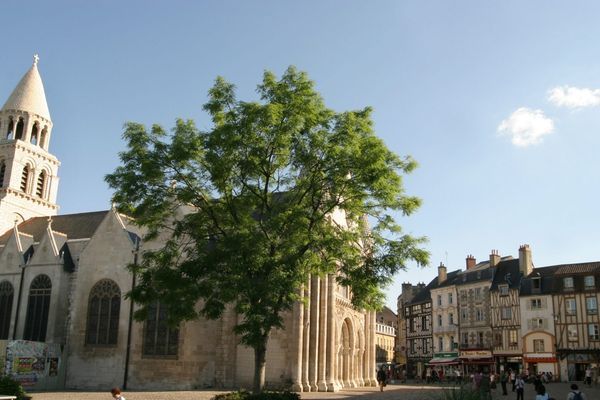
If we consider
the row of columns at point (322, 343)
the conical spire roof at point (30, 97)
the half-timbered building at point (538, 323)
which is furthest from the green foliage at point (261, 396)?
the half-timbered building at point (538, 323)

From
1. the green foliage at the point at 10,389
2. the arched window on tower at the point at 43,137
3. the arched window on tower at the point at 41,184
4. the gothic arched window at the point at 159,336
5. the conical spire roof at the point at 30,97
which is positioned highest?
the conical spire roof at the point at 30,97

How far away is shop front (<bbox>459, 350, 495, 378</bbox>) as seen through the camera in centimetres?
4992

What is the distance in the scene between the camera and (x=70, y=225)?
37812mm

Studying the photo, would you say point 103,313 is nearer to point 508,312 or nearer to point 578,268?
point 508,312

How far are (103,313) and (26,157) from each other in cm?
1933

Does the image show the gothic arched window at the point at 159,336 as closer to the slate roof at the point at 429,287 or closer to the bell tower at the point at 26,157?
the bell tower at the point at 26,157

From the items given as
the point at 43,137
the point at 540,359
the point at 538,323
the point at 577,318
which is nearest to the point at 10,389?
the point at 43,137

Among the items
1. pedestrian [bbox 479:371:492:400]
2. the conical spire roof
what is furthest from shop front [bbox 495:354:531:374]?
the conical spire roof

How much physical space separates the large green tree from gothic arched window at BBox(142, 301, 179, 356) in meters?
9.94

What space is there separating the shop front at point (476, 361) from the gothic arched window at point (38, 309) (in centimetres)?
3511

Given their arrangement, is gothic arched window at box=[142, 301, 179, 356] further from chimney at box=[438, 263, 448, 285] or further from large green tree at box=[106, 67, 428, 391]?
chimney at box=[438, 263, 448, 285]

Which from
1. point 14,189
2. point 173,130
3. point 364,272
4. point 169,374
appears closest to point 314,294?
point 169,374

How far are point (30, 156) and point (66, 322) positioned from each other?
58.9 feet

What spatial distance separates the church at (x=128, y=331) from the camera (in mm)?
26531
